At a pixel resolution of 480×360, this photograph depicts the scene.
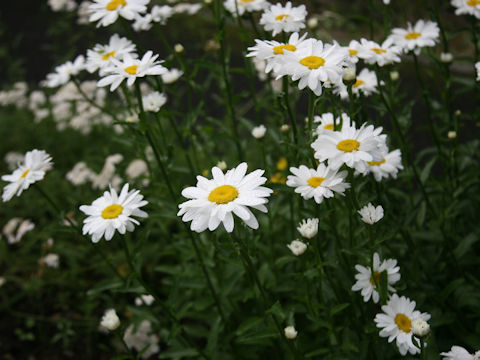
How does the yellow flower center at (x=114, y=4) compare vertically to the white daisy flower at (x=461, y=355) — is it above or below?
above

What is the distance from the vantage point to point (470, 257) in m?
2.13

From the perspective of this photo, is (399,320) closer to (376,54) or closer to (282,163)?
(376,54)

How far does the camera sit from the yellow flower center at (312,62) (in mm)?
1385

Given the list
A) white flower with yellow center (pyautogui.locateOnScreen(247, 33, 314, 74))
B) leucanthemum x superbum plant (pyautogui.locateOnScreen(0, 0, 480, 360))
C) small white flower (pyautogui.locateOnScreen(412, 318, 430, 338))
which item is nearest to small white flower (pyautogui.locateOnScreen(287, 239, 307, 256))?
leucanthemum x superbum plant (pyautogui.locateOnScreen(0, 0, 480, 360))

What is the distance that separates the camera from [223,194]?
4.27 ft

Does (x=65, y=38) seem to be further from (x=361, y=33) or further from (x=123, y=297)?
(x=123, y=297)

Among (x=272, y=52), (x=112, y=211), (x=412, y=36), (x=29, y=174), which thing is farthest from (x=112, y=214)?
(x=412, y=36)

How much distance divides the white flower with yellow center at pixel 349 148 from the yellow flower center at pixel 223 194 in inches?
10.4

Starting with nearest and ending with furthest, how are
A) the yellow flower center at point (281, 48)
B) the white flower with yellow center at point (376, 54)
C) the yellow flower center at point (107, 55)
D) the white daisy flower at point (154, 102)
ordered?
the yellow flower center at point (281, 48), the white flower with yellow center at point (376, 54), the white daisy flower at point (154, 102), the yellow flower center at point (107, 55)

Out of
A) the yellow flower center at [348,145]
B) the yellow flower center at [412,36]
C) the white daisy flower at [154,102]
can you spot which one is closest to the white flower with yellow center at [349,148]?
the yellow flower center at [348,145]

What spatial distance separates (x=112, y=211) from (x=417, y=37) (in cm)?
151

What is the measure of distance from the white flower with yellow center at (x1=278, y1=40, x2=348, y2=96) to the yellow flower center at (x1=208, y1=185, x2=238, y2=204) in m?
0.36

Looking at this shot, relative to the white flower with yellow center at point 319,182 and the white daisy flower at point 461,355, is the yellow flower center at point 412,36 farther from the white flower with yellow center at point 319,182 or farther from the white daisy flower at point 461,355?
the white daisy flower at point 461,355

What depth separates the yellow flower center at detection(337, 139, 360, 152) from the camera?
1354 mm
